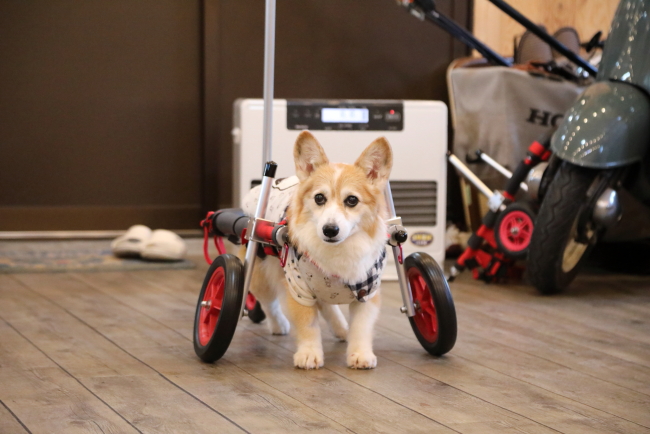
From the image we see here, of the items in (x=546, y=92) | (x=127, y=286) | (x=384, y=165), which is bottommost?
(x=127, y=286)

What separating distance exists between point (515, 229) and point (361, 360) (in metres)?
1.22

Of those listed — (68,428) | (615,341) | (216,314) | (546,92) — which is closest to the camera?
(68,428)

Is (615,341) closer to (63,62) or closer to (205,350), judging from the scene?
(205,350)

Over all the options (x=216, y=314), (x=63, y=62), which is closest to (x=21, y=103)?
(x=63, y=62)

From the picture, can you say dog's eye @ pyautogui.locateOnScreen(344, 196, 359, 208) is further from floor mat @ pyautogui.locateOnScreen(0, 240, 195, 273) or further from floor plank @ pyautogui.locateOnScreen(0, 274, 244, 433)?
floor mat @ pyautogui.locateOnScreen(0, 240, 195, 273)

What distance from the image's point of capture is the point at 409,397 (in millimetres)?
1539

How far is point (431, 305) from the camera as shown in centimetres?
184

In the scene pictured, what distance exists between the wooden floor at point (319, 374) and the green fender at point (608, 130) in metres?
0.50

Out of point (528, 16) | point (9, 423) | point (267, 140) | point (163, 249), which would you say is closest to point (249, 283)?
point (267, 140)

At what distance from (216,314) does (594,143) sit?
4.40 feet

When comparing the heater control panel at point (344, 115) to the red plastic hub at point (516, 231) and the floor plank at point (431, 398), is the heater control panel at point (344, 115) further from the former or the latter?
the floor plank at point (431, 398)

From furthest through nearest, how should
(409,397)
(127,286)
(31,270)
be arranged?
(31,270), (127,286), (409,397)

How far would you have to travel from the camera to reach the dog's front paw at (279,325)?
2062 mm

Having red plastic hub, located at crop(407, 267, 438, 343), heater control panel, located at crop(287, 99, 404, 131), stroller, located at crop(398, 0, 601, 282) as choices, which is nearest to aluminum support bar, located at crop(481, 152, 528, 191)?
stroller, located at crop(398, 0, 601, 282)
